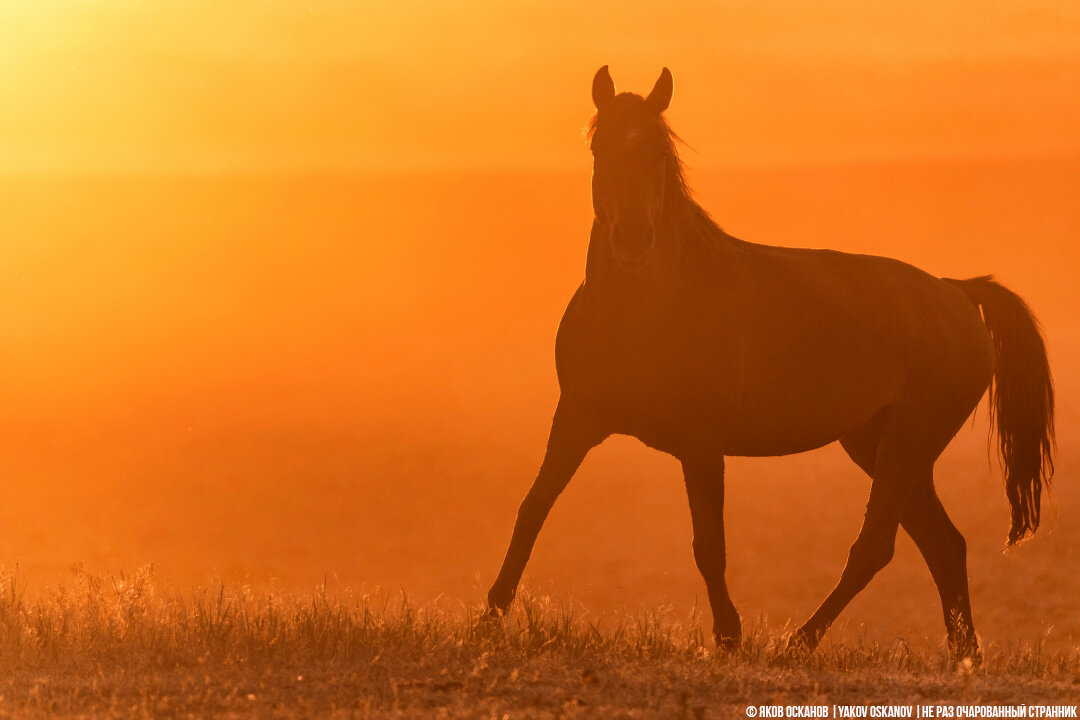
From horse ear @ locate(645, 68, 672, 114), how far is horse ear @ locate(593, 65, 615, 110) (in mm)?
216

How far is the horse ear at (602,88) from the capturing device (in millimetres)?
7008

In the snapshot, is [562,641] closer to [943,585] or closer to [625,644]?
[625,644]

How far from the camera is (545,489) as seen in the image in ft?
24.0

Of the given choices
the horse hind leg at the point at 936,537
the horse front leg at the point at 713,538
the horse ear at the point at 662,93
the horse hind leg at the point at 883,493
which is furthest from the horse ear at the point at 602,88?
the horse hind leg at the point at 936,537

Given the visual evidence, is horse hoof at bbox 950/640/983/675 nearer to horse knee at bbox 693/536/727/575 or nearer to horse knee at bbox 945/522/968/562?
horse knee at bbox 945/522/968/562

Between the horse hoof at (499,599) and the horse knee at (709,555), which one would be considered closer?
the horse knee at (709,555)

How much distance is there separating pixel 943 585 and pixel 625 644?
120 inches

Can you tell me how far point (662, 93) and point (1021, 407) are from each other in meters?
3.95

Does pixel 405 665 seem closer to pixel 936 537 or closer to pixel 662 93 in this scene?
pixel 662 93

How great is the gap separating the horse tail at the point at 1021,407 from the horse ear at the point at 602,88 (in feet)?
12.3

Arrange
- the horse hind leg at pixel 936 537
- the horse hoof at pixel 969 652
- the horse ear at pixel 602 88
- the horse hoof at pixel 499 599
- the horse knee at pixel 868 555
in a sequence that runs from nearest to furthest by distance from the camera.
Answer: the horse ear at pixel 602 88 → the horse hoof at pixel 499 599 → the horse hoof at pixel 969 652 → the horse knee at pixel 868 555 → the horse hind leg at pixel 936 537

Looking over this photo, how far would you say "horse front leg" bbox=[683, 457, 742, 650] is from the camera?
271 inches

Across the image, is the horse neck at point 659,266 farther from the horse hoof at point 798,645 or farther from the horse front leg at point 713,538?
the horse hoof at point 798,645

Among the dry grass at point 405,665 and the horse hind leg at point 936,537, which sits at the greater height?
the horse hind leg at point 936,537
